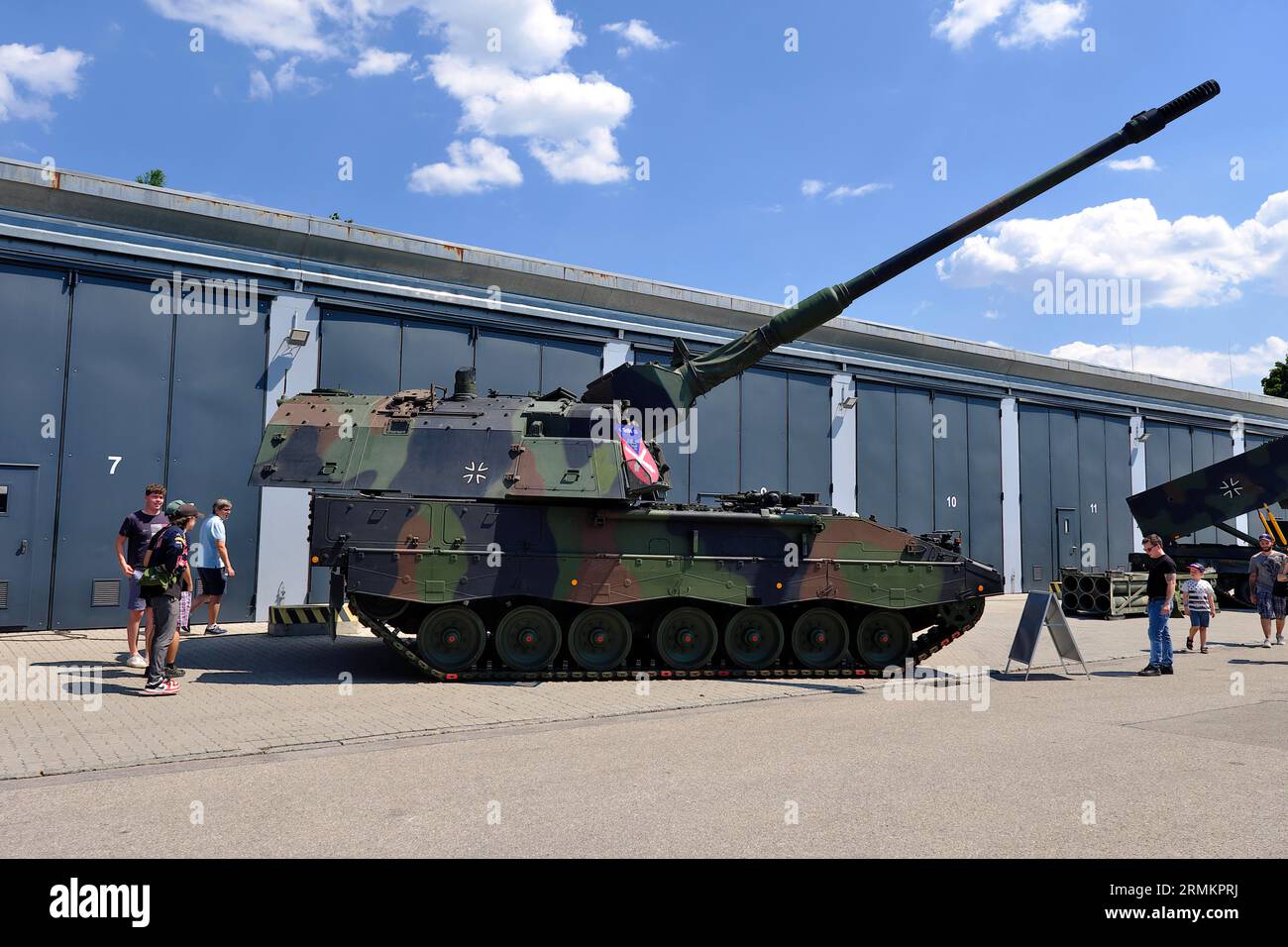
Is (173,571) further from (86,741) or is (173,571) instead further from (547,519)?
(547,519)

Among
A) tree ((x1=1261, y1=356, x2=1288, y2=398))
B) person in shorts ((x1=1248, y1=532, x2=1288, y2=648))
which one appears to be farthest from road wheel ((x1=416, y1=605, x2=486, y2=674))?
tree ((x1=1261, y1=356, x2=1288, y2=398))

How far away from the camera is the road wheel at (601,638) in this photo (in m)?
9.78

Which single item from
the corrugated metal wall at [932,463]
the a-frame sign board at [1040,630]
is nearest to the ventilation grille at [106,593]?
the a-frame sign board at [1040,630]

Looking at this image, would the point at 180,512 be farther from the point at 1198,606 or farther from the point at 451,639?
the point at 1198,606

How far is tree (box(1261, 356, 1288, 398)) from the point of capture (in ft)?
142

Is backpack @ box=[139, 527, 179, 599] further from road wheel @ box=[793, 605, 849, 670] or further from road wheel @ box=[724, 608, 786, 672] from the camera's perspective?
road wheel @ box=[793, 605, 849, 670]

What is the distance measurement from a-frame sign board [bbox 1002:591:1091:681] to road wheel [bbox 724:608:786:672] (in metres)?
2.59

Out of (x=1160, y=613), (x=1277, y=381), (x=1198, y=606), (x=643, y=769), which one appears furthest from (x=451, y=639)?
(x=1277, y=381)

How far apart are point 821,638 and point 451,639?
4.01m

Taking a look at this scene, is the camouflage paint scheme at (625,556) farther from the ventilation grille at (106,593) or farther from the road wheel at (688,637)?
the ventilation grille at (106,593)

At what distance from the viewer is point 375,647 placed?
11820mm

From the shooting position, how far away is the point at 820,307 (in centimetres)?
1061

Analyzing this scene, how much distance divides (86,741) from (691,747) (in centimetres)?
413
